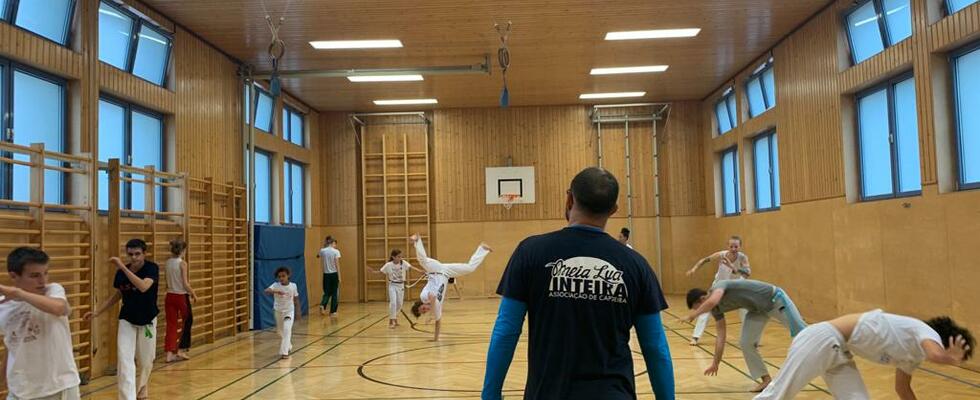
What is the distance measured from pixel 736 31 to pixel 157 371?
37.6 feet

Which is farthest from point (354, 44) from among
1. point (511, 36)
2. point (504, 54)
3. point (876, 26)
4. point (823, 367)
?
point (823, 367)

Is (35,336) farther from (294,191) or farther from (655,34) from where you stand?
(294,191)

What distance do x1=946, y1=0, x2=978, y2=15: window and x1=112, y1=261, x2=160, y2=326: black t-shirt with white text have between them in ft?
32.7

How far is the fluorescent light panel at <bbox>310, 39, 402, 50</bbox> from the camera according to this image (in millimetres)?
13445

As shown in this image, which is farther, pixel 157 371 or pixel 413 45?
pixel 413 45

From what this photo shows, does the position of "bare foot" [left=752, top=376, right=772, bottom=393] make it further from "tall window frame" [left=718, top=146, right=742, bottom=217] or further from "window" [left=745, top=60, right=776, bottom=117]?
"tall window frame" [left=718, top=146, right=742, bottom=217]

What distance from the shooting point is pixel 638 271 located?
2236mm

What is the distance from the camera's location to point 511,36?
13.3m

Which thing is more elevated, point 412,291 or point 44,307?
point 44,307

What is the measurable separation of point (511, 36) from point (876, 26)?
611 cm

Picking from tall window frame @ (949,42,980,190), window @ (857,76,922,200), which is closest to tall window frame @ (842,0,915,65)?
window @ (857,76,922,200)

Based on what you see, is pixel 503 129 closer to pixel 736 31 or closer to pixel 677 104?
pixel 677 104

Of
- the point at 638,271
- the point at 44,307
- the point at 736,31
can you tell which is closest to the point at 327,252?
the point at 736,31

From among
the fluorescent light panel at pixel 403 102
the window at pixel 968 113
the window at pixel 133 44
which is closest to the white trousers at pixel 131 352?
the window at pixel 133 44
